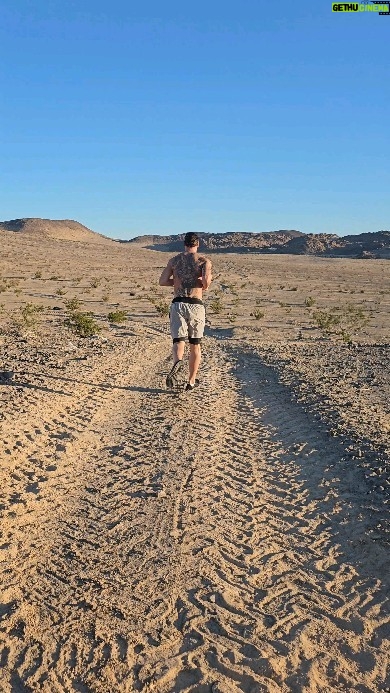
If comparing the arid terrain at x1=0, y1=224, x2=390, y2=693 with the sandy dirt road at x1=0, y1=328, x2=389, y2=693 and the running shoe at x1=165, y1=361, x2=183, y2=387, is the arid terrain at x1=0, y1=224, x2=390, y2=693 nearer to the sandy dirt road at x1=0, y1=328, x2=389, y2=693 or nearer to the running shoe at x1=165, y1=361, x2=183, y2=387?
the sandy dirt road at x1=0, y1=328, x2=389, y2=693

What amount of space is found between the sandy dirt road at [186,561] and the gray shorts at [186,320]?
1516mm

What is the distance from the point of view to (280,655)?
9.04 ft

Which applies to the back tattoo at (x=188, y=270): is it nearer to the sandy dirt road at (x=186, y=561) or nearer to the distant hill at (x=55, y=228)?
the sandy dirt road at (x=186, y=561)

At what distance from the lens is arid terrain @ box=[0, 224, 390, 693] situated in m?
2.71

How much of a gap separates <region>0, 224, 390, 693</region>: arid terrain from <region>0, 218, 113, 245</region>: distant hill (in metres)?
102

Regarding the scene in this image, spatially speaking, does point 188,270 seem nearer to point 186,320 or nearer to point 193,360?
point 186,320

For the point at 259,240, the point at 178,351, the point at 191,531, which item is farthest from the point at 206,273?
the point at 259,240

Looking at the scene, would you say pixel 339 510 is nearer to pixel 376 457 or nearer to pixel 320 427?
pixel 376 457

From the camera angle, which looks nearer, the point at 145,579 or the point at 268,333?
the point at 145,579

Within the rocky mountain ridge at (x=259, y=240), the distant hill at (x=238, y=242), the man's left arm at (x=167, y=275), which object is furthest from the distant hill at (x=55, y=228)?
the man's left arm at (x=167, y=275)

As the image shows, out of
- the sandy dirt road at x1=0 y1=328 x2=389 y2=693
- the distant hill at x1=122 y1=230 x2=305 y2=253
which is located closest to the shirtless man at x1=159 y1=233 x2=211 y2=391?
the sandy dirt road at x1=0 y1=328 x2=389 y2=693

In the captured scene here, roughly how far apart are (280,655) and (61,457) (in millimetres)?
2783

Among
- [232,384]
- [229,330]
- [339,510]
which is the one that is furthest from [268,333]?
[339,510]

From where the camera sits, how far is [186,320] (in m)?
7.43
